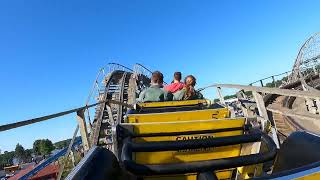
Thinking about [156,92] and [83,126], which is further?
[156,92]

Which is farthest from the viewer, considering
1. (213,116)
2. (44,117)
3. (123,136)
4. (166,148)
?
(213,116)

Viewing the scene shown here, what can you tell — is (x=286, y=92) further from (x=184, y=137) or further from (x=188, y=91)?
(x=188, y=91)

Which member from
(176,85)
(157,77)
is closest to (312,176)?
(157,77)

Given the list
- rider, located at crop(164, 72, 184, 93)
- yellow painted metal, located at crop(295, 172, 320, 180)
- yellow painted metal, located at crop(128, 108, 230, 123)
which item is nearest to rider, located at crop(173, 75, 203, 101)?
rider, located at crop(164, 72, 184, 93)

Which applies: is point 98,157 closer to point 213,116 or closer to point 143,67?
point 213,116

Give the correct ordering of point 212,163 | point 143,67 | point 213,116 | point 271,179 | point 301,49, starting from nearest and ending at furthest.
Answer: point 271,179
point 212,163
point 213,116
point 143,67
point 301,49

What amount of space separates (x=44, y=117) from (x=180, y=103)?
149 inches

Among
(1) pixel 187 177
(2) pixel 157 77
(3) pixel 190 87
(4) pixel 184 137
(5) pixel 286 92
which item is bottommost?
(1) pixel 187 177

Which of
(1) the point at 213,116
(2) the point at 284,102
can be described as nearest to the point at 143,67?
(2) the point at 284,102

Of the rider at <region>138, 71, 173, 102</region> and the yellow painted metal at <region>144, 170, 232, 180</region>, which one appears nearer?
the yellow painted metal at <region>144, 170, 232, 180</region>

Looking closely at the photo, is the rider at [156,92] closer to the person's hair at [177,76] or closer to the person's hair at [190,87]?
the person's hair at [190,87]

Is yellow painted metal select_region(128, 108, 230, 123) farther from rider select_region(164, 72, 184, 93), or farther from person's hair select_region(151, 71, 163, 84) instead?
rider select_region(164, 72, 184, 93)

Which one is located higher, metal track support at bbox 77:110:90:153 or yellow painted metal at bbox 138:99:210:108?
yellow painted metal at bbox 138:99:210:108

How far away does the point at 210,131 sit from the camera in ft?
14.7
